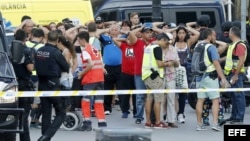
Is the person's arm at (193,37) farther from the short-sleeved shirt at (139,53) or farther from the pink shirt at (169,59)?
the pink shirt at (169,59)

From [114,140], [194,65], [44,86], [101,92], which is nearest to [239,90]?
[194,65]

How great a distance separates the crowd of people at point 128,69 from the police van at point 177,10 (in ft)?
25.0

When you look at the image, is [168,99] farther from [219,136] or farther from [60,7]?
[60,7]

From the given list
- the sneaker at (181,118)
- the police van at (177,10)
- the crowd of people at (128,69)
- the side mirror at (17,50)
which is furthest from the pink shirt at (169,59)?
the police van at (177,10)

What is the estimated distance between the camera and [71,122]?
14719mm

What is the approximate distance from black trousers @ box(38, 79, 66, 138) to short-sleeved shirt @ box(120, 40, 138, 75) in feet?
11.4

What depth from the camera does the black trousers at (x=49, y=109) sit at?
1245 centimetres

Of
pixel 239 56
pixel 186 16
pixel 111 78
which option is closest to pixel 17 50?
pixel 239 56

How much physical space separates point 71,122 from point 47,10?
6.57 meters

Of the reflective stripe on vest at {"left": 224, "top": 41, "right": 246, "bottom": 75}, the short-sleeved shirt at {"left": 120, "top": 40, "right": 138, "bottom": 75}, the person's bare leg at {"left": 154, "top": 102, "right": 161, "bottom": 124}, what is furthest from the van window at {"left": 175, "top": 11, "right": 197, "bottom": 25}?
the person's bare leg at {"left": 154, "top": 102, "right": 161, "bottom": 124}

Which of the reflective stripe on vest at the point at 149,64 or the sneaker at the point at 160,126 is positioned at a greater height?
the reflective stripe on vest at the point at 149,64

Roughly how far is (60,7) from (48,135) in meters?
8.87

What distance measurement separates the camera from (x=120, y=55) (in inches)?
666

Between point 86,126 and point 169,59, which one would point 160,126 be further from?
point 86,126
